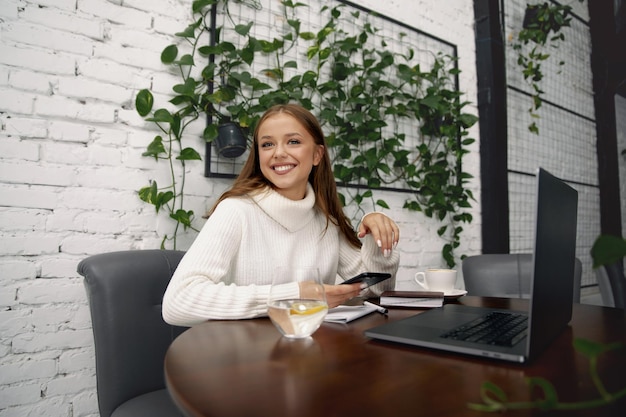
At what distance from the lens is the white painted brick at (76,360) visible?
1406 millimetres

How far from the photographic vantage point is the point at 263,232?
4.59 ft

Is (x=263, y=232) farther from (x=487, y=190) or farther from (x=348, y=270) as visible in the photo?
Answer: (x=487, y=190)

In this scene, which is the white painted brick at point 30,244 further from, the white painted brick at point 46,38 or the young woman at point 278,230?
the white painted brick at point 46,38

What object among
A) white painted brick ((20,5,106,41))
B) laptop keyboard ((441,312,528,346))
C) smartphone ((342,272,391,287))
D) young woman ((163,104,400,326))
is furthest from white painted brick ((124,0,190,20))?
laptop keyboard ((441,312,528,346))

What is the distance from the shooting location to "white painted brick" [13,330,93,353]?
1340 millimetres

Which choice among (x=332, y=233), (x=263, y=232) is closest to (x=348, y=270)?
(x=332, y=233)

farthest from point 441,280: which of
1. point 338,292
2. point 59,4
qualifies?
point 59,4

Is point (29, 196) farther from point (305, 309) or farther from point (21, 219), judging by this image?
point (305, 309)

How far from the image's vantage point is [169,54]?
1598mm

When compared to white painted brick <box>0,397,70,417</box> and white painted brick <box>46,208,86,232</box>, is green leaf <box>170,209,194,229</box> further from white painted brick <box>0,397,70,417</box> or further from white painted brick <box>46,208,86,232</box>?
white painted brick <box>0,397,70,417</box>

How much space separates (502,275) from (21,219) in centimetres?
183

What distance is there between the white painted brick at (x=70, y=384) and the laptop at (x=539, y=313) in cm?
122

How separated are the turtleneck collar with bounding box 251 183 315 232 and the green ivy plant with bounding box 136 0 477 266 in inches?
13.8

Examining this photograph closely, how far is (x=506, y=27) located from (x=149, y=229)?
9.31 ft
